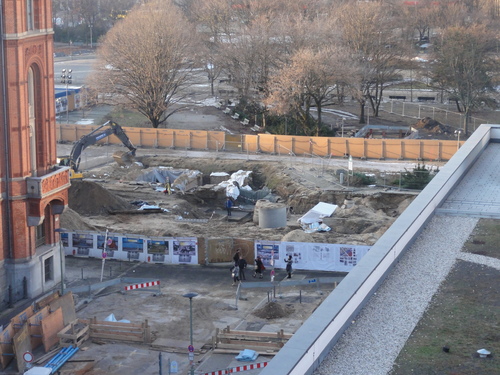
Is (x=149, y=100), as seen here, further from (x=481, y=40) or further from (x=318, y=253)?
(x=318, y=253)

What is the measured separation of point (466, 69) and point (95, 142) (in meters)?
33.9

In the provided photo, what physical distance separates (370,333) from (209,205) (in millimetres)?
37797

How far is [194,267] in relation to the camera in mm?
40531

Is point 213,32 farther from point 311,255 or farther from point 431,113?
point 311,255

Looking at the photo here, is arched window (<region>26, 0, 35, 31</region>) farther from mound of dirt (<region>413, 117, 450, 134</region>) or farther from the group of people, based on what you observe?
mound of dirt (<region>413, 117, 450, 134</region>)

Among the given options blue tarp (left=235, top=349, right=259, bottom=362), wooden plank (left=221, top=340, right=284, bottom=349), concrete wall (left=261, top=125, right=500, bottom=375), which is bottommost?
blue tarp (left=235, top=349, right=259, bottom=362)

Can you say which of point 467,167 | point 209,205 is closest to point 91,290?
point 467,167

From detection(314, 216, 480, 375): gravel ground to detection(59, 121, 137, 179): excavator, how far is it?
3407cm

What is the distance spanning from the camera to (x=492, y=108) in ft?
264

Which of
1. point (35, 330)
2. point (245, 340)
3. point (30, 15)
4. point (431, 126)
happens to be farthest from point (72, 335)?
point (431, 126)

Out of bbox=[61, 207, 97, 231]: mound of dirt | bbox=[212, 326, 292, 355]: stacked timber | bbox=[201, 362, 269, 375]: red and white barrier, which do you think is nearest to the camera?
bbox=[201, 362, 269, 375]: red and white barrier

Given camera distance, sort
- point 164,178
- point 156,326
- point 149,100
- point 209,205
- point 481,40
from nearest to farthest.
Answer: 1. point 156,326
2. point 209,205
3. point 164,178
4. point 149,100
5. point 481,40

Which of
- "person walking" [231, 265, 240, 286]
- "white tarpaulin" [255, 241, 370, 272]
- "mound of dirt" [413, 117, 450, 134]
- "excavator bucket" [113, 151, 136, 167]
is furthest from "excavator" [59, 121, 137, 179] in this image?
"mound of dirt" [413, 117, 450, 134]

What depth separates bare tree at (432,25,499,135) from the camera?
7688 cm
